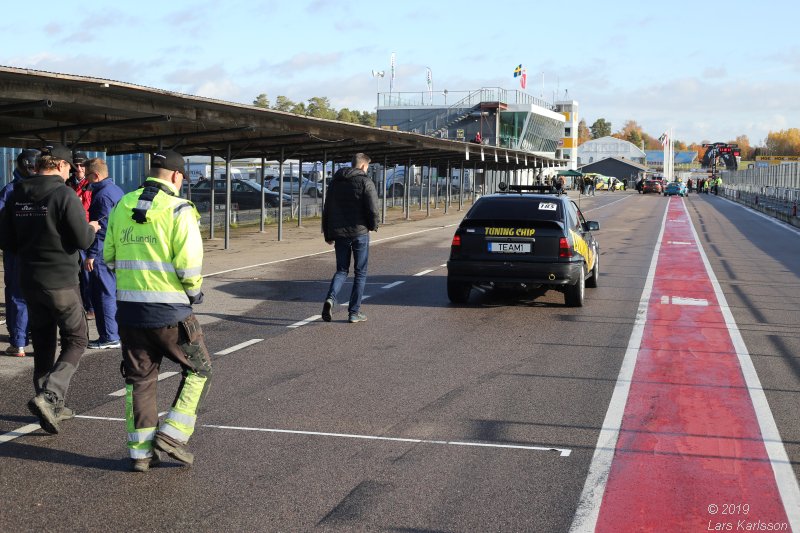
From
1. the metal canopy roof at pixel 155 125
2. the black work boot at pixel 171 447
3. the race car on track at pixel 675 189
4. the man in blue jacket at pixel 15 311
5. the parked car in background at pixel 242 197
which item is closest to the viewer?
the black work boot at pixel 171 447

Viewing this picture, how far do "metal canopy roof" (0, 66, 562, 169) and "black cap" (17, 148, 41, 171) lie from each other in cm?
398

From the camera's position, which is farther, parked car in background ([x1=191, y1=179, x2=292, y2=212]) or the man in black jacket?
parked car in background ([x1=191, y1=179, x2=292, y2=212])

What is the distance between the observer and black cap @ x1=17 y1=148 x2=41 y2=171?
332 inches

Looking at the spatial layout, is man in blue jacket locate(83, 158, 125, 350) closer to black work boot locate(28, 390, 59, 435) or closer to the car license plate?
black work boot locate(28, 390, 59, 435)

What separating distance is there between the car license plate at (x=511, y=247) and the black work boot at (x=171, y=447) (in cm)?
770

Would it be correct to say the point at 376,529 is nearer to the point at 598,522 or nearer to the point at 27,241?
the point at 598,522

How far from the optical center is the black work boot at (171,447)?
5.72 metres

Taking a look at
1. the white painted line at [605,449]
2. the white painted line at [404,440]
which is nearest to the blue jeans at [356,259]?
the white painted line at [605,449]

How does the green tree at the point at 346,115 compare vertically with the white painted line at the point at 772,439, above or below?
above

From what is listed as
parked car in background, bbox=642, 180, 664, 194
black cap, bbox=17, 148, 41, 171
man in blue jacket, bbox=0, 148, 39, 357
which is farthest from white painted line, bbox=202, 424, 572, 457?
parked car in background, bbox=642, 180, 664, 194

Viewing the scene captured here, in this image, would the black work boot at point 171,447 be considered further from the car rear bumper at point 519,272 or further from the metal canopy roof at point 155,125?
the metal canopy roof at point 155,125

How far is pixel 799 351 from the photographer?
32.8 ft

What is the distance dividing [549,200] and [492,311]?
5.88ft

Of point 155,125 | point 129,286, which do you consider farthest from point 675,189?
point 129,286
